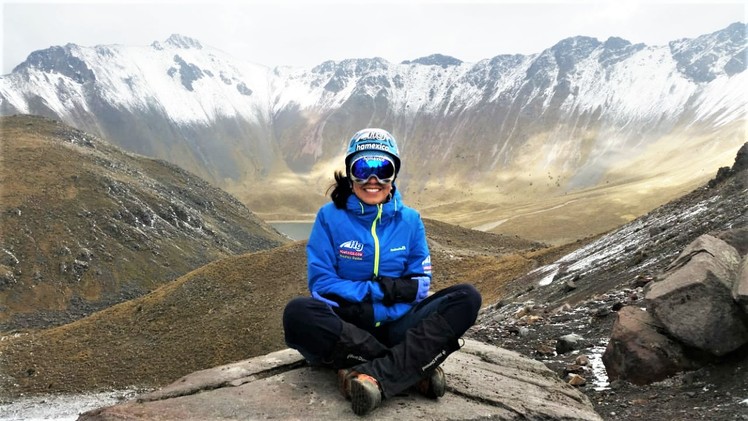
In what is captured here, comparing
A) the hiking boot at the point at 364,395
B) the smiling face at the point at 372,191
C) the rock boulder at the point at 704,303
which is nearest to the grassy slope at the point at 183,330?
the rock boulder at the point at 704,303

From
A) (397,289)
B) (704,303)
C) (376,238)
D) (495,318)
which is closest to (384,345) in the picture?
(397,289)

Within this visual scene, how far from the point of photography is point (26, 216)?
44688 mm

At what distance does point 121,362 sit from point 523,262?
20.3 m

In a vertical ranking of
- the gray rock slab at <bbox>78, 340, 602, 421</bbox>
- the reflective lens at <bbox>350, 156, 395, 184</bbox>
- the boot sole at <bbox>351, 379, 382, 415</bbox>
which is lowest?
the gray rock slab at <bbox>78, 340, 602, 421</bbox>

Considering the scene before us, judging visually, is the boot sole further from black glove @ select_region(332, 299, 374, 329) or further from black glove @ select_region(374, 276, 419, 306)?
black glove @ select_region(374, 276, 419, 306)

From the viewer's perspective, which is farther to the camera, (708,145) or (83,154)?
(708,145)

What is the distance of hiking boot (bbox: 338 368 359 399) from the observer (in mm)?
5789

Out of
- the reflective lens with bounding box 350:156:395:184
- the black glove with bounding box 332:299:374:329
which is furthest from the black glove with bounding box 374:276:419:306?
the reflective lens with bounding box 350:156:395:184

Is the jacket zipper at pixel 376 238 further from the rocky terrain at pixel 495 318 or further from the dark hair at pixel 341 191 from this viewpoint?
the rocky terrain at pixel 495 318

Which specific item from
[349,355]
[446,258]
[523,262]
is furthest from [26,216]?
[349,355]

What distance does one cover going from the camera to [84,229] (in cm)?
4700

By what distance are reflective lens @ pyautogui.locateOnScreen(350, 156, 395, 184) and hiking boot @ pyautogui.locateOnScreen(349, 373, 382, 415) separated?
2.49 m

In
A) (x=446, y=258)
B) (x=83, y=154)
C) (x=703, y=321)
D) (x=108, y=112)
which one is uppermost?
(x=108, y=112)

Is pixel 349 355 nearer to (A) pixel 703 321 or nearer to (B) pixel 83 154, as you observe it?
(A) pixel 703 321
